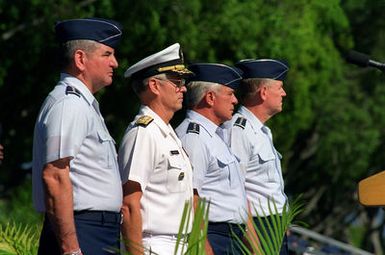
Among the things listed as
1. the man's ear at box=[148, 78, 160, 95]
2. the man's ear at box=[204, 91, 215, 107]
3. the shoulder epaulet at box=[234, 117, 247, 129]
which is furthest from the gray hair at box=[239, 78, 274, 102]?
the man's ear at box=[148, 78, 160, 95]

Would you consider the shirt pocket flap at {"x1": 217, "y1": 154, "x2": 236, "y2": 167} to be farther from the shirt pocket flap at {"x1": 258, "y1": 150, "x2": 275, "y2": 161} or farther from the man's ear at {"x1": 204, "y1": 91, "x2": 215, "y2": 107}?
the shirt pocket flap at {"x1": 258, "y1": 150, "x2": 275, "y2": 161}

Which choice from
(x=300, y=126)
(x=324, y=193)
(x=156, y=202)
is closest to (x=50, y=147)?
(x=156, y=202)

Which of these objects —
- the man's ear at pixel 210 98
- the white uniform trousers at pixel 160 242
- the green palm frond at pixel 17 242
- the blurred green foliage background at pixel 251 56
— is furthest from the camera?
the blurred green foliage background at pixel 251 56

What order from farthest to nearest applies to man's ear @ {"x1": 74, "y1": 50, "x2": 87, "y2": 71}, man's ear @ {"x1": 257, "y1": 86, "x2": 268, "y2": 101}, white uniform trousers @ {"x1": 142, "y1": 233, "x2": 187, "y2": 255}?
man's ear @ {"x1": 257, "y1": 86, "x2": 268, "y2": 101}, white uniform trousers @ {"x1": 142, "y1": 233, "x2": 187, "y2": 255}, man's ear @ {"x1": 74, "y1": 50, "x2": 87, "y2": 71}

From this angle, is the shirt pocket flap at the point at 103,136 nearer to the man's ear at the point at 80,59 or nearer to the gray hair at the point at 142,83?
the man's ear at the point at 80,59

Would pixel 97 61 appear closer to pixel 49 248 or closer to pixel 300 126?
pixel 49 248

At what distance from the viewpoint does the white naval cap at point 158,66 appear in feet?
23.9

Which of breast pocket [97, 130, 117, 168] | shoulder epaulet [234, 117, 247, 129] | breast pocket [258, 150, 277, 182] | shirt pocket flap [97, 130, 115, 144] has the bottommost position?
breast pocket [258, 150, 277, 182]

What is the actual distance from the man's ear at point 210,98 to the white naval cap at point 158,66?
95cm

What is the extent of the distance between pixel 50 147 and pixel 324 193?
3139 centimetres

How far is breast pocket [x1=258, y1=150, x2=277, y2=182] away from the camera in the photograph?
8766 millimetres

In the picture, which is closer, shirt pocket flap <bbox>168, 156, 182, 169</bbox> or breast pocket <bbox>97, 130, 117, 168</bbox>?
breast pocket <bbox>97, 130, 117, 168</bbox>

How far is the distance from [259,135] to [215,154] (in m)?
0.84

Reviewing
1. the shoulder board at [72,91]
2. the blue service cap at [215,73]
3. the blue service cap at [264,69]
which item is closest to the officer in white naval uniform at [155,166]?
the shoulder board at [72,91]
